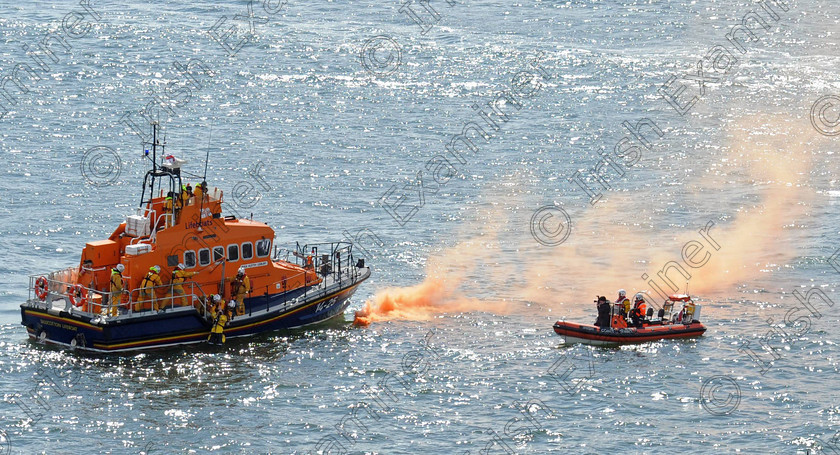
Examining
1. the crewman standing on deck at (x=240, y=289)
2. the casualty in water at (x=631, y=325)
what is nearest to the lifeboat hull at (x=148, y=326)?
the crewman standing on deck at (x=240, y=289)

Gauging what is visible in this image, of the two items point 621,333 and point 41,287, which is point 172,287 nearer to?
point 41,287

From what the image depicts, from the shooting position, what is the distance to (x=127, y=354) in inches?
1571

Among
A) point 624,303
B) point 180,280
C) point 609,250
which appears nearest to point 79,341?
point 180,280

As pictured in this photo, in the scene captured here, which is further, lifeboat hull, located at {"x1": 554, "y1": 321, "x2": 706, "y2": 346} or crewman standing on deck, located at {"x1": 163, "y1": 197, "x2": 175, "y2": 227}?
lifeboat hull, located at {"x1": 554, "y1": 321, "x2": 706, "y2": 346}

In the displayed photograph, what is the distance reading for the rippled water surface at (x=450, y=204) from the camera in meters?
35.6

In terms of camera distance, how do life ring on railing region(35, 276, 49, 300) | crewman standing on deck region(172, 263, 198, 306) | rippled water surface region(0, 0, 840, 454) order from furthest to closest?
crewman standing on deck region(172, 263, 198, 306)
life ring on railing region(35, 276, 49, 300)
rippled water surface region(0, 0, 840, 454)

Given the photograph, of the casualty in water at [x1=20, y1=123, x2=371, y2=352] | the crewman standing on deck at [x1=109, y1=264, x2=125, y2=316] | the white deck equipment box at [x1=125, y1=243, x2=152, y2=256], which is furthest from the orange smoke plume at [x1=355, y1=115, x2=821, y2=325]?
the crewman standing on deck at [x1=109, y1=264, x2=125, y2=316]

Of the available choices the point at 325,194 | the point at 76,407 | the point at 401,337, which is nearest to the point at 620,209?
the point at 325,194

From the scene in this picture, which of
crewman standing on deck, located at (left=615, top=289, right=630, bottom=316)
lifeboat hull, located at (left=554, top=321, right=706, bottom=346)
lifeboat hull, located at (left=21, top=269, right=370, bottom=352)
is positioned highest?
crewman standing on deck, located at (left=615, top=289, right=630, bottom=316)

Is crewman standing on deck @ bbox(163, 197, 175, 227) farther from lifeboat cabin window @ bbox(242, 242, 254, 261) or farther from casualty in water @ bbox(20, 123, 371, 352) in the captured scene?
lifeboat cabin window @ bbox(242, 242, 254, 261)

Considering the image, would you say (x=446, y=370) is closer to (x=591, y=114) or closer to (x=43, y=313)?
(x=43, y=313)

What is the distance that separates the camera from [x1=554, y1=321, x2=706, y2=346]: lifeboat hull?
41500 mm

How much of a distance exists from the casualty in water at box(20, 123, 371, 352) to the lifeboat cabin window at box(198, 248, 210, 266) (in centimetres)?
3

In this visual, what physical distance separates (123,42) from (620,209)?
1705 inches
